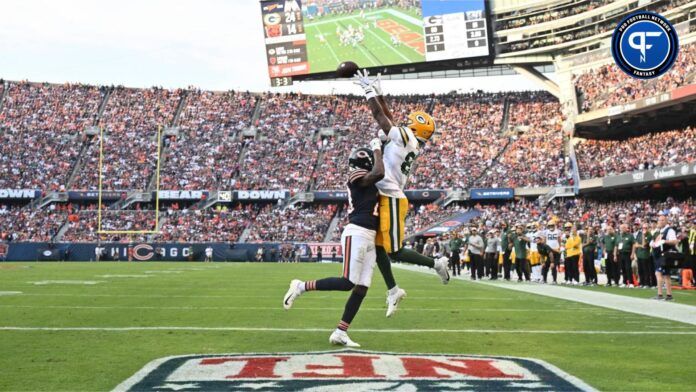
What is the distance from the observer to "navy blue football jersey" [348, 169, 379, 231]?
6820 millimetres

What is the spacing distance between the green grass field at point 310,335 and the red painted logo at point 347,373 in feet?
0.84

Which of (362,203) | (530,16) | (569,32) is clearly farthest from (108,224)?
(362,203)

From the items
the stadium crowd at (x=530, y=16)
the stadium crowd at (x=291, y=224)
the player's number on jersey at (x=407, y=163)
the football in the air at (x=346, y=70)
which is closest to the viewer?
the football in the air at (x=346, y=70)

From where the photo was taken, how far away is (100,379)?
4.84 m

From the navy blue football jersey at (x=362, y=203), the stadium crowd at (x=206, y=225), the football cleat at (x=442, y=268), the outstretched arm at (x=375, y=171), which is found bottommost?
the football cleat at (x=442, y=268)

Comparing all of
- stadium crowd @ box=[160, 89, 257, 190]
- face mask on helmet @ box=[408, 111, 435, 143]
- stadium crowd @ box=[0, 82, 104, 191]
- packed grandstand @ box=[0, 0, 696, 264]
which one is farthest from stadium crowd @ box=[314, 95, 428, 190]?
face mask on helmet @ box=[408, 111, 435, 143]

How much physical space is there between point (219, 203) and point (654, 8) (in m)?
30.7

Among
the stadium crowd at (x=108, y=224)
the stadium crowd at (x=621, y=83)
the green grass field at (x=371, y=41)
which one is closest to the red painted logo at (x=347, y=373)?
the stadium crowd at (x=621, y=83)

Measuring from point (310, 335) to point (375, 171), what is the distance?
1.88 meters

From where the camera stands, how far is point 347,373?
16.4 ft

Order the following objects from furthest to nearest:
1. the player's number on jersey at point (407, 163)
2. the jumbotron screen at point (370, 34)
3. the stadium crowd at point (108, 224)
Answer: the jumbotron screen at point (370, 34) < the stadium crowd at point (108, 224) < the player's number on jersey at point (407, 163)

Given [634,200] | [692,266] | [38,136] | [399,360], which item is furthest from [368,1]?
[399,360]

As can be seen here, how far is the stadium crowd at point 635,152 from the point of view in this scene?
3659 centimetres

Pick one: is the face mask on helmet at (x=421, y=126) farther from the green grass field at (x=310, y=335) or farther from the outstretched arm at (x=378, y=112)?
the green grass field at (x=310, y=335)
